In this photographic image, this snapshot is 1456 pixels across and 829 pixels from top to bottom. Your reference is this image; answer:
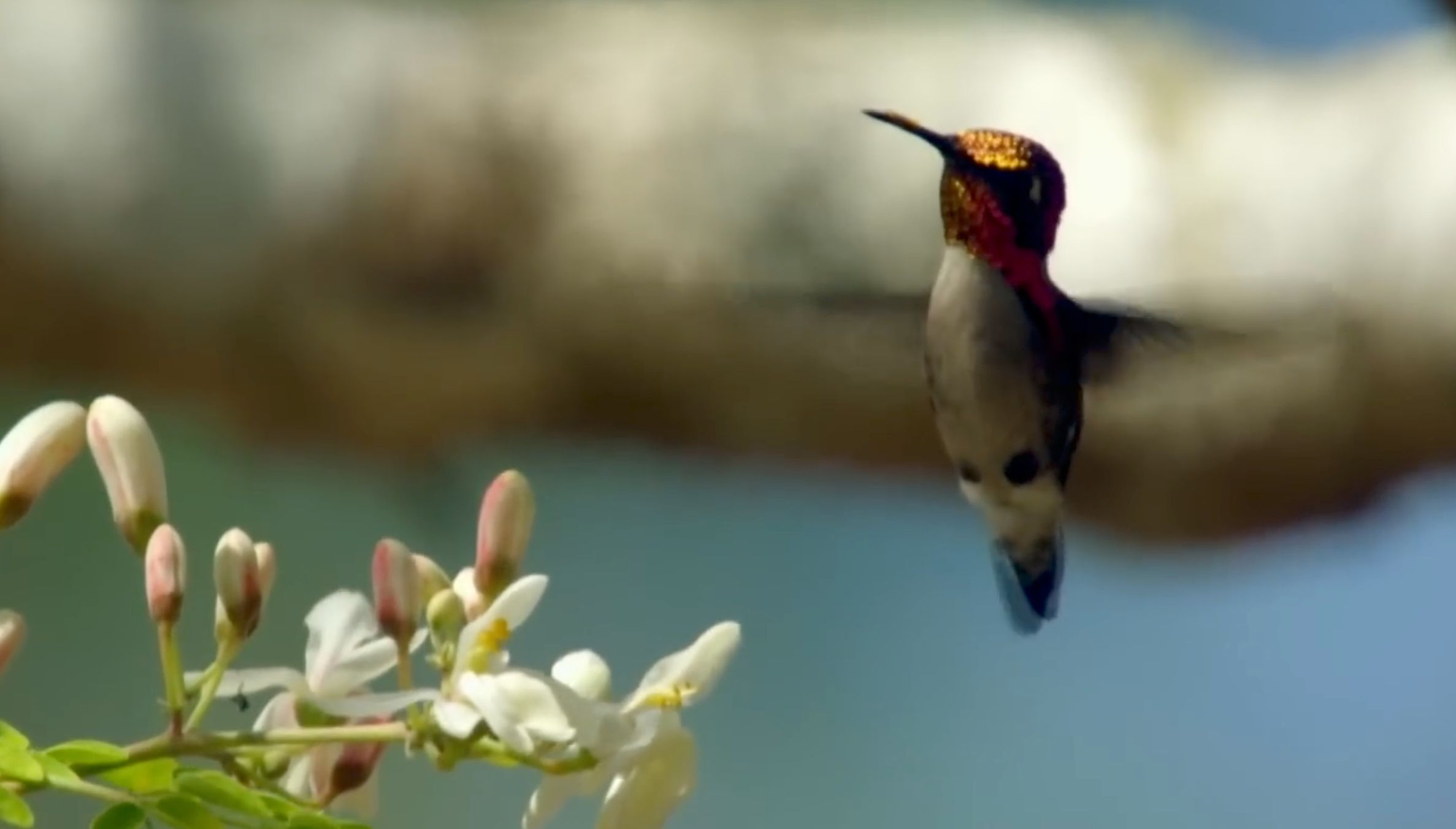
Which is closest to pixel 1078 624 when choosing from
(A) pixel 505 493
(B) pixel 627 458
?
(B) pixel 627 458

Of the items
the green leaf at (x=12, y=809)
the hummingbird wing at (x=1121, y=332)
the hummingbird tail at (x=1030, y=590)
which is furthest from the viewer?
the hummingbird tail at (x=1030, y=590)

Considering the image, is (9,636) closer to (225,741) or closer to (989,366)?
(225,741)

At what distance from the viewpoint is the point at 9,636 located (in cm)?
38

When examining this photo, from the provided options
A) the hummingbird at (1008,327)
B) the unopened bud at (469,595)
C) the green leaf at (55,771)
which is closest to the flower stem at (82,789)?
the green leaf at (55,771)

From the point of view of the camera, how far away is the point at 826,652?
74cm

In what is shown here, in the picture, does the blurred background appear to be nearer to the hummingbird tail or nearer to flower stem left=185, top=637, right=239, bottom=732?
the hummingbird tail

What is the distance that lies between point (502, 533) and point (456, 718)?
8 centimetres

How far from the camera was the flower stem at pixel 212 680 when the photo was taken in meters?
0.37

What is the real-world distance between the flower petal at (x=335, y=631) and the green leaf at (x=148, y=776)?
0.05 meters

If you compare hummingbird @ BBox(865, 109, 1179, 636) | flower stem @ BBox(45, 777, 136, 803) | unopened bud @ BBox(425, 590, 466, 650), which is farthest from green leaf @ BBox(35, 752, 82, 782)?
hummingbird @ BBox(865, 109, 1179, 636)

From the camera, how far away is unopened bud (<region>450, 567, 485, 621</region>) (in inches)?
16.6

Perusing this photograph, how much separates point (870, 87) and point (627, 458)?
245 mm

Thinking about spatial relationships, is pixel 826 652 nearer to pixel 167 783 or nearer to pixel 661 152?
pixel 661 152

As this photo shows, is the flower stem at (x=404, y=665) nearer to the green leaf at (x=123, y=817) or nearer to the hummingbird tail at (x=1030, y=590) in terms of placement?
the green leaf at (x=123, y=817)
